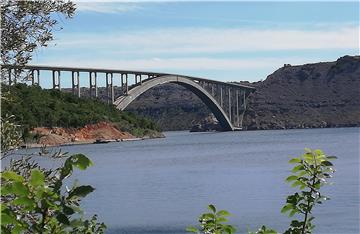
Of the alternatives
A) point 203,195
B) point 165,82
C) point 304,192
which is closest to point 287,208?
point 304,192

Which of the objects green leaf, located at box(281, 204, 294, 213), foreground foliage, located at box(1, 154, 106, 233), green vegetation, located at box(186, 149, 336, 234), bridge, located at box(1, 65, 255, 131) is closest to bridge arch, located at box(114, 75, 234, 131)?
bridge, located at box(1, 65, 255, 131)

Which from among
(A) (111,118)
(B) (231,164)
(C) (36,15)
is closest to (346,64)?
(A) (111,118)

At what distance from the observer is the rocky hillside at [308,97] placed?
116 meters

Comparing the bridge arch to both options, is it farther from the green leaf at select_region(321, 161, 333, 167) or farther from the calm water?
the green leaf at select_region(321, 161, 333, 167)

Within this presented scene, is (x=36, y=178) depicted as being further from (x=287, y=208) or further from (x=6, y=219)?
(x=287, y=208)

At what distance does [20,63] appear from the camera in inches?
182

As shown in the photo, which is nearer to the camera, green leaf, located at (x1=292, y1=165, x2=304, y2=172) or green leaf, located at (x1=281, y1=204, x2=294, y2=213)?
green leaf, located at (x1=292, y1=165, x2=304, y2=172)

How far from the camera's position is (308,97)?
401 feet

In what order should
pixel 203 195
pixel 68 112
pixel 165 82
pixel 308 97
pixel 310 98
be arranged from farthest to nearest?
pixel 308 97 < pixel 310 98 < pixel 165 82 < pixel 68 112 < pixel 203 195

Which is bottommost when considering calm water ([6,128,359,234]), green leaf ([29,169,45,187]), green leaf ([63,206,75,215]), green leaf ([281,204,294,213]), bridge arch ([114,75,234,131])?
calm water ([6,128,359,234])

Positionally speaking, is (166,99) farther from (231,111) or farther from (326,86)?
(231,111)

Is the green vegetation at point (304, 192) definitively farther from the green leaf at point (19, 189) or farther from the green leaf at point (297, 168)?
the green leaf at point (19, 189)

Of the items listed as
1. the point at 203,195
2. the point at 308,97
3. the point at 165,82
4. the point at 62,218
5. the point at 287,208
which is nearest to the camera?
the point at 62,218

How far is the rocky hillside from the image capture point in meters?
116
